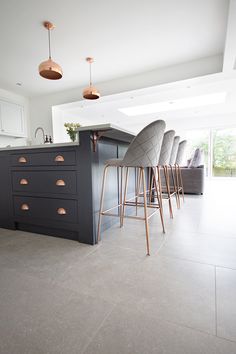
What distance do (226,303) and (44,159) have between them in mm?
1739

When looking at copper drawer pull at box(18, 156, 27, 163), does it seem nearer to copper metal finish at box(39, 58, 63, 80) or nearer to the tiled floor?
the tiled floor

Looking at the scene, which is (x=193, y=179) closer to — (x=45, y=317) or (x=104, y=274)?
(x=104, y=274)

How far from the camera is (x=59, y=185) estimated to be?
176 centimetres

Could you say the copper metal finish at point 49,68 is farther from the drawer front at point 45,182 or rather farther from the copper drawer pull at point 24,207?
the copper drawer pull at point 24,207

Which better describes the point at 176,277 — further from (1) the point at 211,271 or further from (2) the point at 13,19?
(2) the point at 13,19

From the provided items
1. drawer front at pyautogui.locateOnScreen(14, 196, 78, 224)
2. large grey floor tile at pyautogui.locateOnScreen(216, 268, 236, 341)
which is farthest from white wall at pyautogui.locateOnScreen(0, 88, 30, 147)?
large grey floor tile at pyautogui.locateOnScreen(216, 268, 236, 341)

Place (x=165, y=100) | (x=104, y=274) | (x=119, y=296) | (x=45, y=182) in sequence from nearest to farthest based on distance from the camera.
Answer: (x=119, y=296)
(x=104, y=274)
(x=45, y=182)
(x=165, y=100)

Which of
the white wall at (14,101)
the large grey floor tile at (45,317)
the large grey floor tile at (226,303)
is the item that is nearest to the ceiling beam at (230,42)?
the large grey floor tile at (226,303)

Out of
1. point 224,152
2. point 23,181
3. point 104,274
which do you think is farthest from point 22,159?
point 224,152

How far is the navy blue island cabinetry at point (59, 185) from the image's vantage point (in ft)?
5.36

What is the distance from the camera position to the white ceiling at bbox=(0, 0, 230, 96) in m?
2.49

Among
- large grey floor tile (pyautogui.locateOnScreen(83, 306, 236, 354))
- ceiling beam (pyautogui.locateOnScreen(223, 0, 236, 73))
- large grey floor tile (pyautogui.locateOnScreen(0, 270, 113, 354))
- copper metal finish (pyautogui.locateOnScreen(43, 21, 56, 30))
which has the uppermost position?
copper metal finish (pyautogui.locateOnScreen(43, 21, 56, 30))

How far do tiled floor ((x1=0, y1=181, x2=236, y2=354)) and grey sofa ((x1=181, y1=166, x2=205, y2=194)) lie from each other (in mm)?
2372

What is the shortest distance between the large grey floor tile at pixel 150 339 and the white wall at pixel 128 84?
14.0 ft
